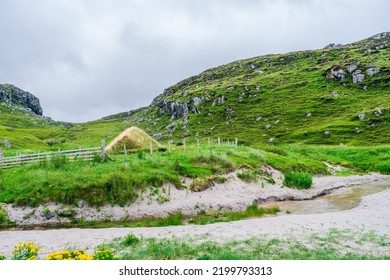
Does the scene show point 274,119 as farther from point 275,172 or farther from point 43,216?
point 43,216

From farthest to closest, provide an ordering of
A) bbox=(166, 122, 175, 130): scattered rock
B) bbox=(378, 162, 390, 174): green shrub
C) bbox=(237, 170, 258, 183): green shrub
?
bbox=(166, 122, 175, 130): scattered rock < bbox=(378, 162, 390, 174): green shrub < bbox=(237, 170, 258, 183): green shrub

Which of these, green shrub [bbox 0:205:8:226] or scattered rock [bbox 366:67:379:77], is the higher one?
scattered rock [bbox 366:67:379:77]

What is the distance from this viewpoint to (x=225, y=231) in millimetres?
18672

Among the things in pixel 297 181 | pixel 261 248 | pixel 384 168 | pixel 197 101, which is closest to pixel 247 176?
pixel 297 181

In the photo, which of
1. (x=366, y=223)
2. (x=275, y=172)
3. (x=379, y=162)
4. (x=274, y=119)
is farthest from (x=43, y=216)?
(x=274, y=119)

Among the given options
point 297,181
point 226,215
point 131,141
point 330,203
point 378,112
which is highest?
point 378,112

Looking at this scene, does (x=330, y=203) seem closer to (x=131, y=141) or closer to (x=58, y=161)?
(x=58, y=161)

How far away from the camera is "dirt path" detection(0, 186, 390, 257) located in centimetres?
1741

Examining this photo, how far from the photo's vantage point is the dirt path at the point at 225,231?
17.4 meters

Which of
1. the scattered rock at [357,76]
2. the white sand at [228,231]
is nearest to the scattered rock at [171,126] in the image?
the scattered rock at [357,76]

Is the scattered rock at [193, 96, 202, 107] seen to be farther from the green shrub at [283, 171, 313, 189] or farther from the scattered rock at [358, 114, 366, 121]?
the green shrub at [283, 171, 313, 189]

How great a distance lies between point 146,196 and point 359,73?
154 metres

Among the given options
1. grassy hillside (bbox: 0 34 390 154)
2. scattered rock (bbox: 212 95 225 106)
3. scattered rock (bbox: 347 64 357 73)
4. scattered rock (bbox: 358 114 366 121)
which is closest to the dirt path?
grassy hillside (bbox: 0 34 390 154)
